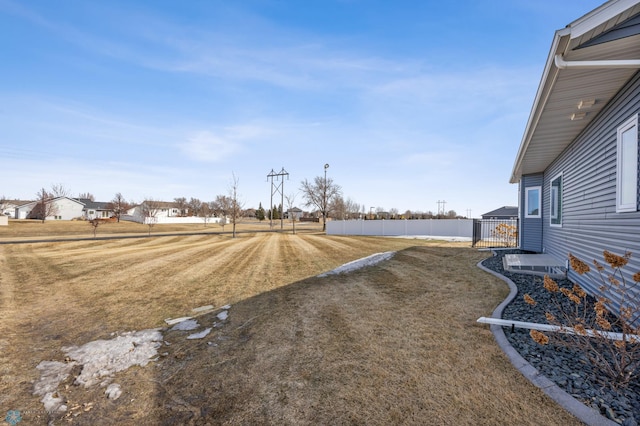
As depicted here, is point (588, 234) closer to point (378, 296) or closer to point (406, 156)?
point (378, 296)

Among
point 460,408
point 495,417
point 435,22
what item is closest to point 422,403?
point 460,408

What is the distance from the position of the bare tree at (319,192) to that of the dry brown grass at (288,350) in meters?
28.4

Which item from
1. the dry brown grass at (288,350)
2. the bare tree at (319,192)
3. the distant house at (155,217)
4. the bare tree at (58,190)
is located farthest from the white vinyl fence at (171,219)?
the dry brown grass at (288,350)

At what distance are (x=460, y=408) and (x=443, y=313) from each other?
2547 millimetres

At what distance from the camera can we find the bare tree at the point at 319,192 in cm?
3588

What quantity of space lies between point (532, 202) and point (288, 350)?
1342 centimetres

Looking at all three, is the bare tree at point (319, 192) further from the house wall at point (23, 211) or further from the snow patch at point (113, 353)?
the house wall at point (23, 211)

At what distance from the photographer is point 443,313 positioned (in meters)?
4.67

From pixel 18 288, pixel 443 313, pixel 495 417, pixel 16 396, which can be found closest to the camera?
pixel 495 417

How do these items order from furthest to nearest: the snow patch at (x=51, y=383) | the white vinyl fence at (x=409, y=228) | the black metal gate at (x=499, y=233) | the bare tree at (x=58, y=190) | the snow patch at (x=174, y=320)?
the bare tree at (x=58, y=190)
the white vinyl fence at (x=409, y=228)
the black metal gate at (x=499, y=233)
the snow patch at (x=174, y=320)
the snow patch at (x=51, y=383)

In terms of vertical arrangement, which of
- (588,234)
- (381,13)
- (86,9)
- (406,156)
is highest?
(381,13)

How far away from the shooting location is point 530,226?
12.4m

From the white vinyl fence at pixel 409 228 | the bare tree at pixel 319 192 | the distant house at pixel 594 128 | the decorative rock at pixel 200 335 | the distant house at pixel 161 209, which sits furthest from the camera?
the distant house at pixel 161 209

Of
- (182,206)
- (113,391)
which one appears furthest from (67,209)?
(113,391)
